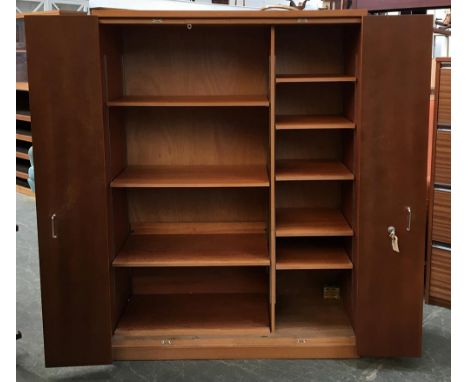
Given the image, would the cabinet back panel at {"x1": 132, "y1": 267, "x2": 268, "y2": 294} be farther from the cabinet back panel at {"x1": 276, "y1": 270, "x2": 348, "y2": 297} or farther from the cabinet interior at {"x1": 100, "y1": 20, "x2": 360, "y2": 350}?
the cabinet back panel at {"x1": 276, "y1": 270, "x2": 348, "y2": 297}

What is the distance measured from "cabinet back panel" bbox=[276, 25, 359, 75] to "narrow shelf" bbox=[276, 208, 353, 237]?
78 centimetres

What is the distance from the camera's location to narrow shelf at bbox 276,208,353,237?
2732mm

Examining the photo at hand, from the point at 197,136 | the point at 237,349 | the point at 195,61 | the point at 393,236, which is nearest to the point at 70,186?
the point at 197,136

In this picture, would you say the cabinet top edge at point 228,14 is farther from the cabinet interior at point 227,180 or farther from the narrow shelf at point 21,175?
the narrow shelf at point 21,175

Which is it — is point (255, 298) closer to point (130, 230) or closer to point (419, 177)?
point (130, 230)

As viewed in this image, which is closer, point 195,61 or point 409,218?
point 409,218

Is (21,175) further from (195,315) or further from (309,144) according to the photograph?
(309,144)

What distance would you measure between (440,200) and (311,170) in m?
0.93

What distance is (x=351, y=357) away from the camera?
2.78m

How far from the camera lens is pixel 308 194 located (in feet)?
10.5

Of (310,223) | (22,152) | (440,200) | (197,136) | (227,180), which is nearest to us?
(227,180)

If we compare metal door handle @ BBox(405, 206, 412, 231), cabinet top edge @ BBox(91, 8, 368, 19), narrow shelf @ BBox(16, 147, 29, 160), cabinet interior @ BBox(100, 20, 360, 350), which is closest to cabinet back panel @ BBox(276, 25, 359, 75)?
cabinet interior @ BBox(100, 20, 360, 350)

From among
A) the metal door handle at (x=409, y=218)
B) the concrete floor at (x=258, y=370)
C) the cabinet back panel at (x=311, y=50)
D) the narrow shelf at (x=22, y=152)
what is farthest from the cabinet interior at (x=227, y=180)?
the narrow shelf at (x=22, y=152)

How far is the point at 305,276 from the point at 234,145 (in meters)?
0.90
